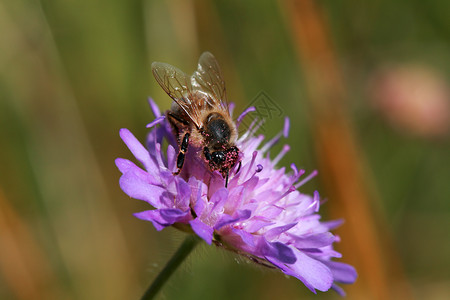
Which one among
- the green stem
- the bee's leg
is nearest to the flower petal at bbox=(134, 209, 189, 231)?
the green stem

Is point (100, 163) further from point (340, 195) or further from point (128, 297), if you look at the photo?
point (340, 195)

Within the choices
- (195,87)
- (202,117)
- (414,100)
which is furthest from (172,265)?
(414,100)

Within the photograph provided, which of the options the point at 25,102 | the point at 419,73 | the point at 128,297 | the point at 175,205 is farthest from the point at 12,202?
the point at 419,73

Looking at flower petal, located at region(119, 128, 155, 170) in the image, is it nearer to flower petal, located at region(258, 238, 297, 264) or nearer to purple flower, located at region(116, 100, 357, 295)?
purple flower, located at region(116, 100, 357, 295)

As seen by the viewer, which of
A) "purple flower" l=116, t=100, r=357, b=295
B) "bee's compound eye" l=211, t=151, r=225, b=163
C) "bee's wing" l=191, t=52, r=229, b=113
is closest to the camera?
"purple flower" l=116, t=100, r=357, b=295

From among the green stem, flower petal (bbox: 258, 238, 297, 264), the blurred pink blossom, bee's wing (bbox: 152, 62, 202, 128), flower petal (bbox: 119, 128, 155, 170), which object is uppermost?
bee's wing (bbox: 152, 62, 202, 128)

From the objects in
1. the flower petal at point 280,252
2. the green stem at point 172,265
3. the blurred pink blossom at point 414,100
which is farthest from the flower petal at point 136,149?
the blurred pink blossom at point 414,100

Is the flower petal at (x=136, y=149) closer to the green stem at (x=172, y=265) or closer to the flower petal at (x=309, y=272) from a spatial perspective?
the green stem at (x=172, y=265)
